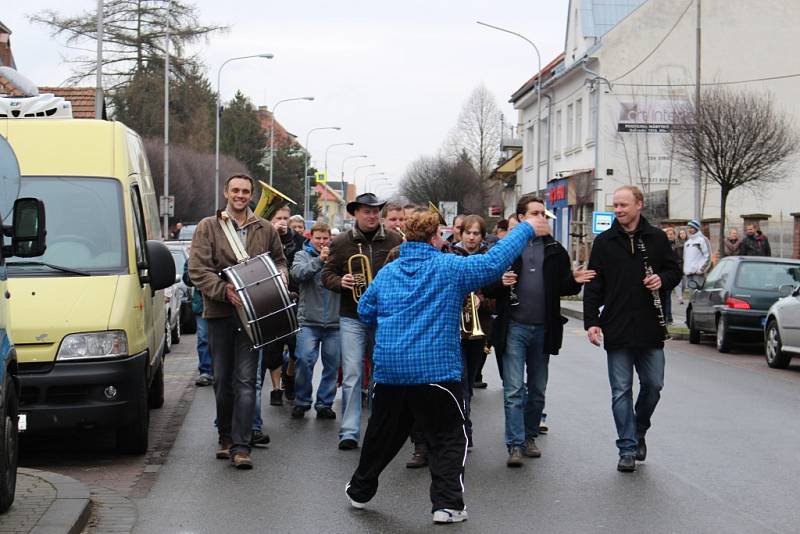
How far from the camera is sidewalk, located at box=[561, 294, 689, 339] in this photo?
23.3 metres

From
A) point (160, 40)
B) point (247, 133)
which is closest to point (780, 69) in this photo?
point (160, 40)

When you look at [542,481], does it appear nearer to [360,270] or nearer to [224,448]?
[360,270]

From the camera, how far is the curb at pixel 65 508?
6543mm

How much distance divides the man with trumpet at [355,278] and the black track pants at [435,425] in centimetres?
235

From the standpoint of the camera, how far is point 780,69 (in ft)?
156

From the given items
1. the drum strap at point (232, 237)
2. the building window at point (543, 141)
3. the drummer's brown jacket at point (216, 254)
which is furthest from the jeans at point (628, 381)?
the building window at point (543, 141)

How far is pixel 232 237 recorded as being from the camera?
9.08 m

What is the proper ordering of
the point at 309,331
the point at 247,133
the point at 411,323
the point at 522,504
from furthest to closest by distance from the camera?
1. the point at 247,133
2. the point at 309,331
3. the point at 522,504
4. the point at 411,323

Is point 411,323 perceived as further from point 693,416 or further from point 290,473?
point 693,416

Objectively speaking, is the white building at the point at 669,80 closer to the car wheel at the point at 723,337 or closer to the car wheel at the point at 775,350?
the car wheel at the point at 723,337

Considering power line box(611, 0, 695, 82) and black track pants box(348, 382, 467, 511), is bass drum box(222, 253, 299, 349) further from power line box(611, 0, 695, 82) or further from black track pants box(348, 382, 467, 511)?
power line box(611, 0, 695, 82)

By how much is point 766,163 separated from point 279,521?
83.2 feet

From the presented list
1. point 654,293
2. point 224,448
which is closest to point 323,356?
point 224,448

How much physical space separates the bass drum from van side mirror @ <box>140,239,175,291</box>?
2.37 ft
